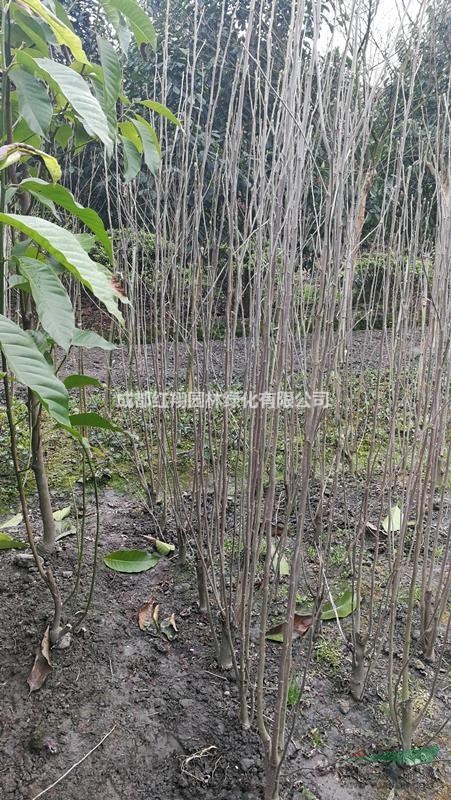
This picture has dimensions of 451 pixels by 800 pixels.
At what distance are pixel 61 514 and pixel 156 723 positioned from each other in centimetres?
72

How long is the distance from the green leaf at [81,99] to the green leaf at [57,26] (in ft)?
0.12

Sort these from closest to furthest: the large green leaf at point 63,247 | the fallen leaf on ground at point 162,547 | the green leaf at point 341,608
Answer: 1. the large green leaf at point 63,247
2. the green leaf at point 341,608
3. the fallen leaf on ground at point 162,547

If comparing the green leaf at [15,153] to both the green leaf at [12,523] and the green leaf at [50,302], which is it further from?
the green leaf at [12,523]

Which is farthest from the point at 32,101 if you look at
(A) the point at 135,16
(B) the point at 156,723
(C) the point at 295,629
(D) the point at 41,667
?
(C) the point at 295,629

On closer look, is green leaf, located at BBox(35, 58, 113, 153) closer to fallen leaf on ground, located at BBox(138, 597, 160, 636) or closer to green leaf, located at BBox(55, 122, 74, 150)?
green leaf, located at BBox(55, 122, 74, 150)

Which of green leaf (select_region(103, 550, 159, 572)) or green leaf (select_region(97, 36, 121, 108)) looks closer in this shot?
green leaf (select_region(97, 36, 121, 108))

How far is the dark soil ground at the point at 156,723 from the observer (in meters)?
0.95

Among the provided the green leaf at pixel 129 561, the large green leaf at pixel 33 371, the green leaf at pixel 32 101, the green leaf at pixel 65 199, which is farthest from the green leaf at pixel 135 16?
the green leaf at pixel 129 561

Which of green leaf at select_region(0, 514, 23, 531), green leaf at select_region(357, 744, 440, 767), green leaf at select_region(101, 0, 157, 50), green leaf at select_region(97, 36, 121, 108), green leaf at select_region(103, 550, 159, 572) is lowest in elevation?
green leaf at select_region(357, 744, 440, 767)

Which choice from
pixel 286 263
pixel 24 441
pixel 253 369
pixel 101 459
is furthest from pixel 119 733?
pixel 24 441

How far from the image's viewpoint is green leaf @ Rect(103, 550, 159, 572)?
138 centimetres

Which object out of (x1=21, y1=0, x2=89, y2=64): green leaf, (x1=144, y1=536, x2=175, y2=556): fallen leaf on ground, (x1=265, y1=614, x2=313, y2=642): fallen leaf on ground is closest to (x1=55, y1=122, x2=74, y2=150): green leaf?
(x1=21, y1=0, x2=89, y2=64): green leaf

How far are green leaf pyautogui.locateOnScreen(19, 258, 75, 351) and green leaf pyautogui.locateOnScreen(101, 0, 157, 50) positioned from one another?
0.54 metres

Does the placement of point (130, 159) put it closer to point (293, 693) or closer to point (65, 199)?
point (65, 199)
